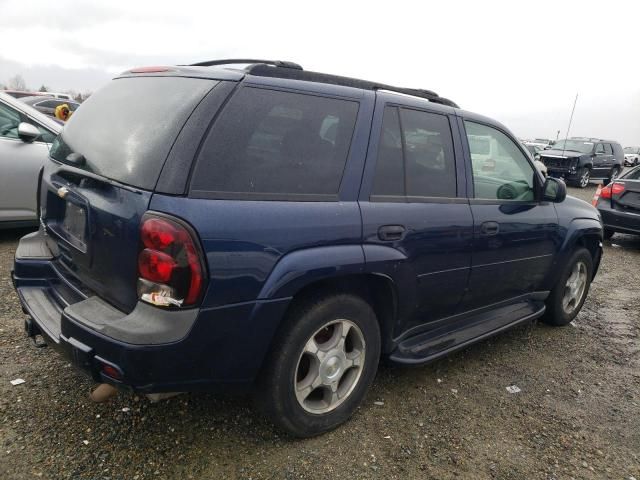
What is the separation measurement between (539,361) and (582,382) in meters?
0.34

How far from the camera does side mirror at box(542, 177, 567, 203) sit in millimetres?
3672

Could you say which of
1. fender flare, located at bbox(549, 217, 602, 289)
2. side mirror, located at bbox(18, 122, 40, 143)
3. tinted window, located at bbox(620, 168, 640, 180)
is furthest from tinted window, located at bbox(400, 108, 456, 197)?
tinted window, located at bbox(620, 168, 640, 180)

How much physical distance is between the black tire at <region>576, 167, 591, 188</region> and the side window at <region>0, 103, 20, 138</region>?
18144mm

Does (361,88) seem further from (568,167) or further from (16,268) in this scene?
(568,167)

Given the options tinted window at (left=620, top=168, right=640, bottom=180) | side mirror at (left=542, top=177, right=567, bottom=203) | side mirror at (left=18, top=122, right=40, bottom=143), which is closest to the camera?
side mirror at (left=542, top=177, right=567, bottom=203)

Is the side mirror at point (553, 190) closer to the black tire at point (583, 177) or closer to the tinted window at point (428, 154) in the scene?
the tinted window at point (428, 154)

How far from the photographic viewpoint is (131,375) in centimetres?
196

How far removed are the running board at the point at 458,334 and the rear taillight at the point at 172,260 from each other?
4.51ft

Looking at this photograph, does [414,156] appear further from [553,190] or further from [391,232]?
[553,190]

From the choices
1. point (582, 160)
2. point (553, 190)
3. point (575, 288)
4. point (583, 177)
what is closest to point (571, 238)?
point (553, 190)

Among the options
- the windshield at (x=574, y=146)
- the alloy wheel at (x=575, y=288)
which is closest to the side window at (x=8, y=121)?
the alloy wheel at (x=575, y=288)

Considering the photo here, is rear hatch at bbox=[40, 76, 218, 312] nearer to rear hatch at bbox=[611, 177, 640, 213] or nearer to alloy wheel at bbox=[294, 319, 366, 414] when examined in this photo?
alloy wheel at bbox=[294, 319, 366, 414]

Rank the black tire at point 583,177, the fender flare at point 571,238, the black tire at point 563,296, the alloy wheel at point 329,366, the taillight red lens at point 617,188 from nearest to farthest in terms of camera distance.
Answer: the alloy wheel at point 329,366, the fender flare at point 571,238, the black tire at point 563,296, the taillight red lens at point 617,188, the black tire at point 583,177

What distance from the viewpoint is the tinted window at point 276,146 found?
2053mm
